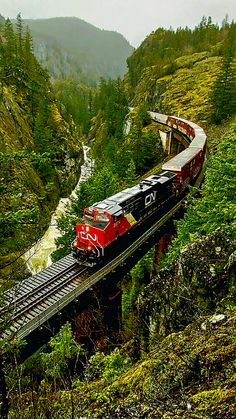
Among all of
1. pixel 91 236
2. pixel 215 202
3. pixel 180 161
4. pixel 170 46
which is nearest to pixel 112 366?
pixel 91 236

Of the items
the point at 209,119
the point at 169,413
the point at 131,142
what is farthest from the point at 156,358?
the point at 209,119

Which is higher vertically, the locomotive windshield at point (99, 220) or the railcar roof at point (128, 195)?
the railcar roof at point (128, 195)

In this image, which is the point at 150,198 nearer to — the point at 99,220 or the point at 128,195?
the point at 128,195

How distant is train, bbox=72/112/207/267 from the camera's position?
18500mm

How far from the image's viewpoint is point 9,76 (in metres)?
6.96

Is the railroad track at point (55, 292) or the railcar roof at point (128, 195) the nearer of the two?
the railroad track at point (55, 292)

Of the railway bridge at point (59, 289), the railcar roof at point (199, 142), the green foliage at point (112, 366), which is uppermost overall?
the railcar roof at point (199, 142)

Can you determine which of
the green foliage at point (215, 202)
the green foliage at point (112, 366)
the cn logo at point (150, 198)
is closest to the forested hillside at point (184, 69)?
the cn logo at point (150, 198)

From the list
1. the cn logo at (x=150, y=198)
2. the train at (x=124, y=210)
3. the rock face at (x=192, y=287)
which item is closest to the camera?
the rock face at (x=192, y=287)

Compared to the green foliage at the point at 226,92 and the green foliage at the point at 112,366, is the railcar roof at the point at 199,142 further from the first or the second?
the green foliage at the point at 112,366

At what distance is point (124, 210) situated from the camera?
19922 millimetres

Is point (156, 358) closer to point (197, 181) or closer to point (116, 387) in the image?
point (116, 387)

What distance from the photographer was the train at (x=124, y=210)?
1850cm

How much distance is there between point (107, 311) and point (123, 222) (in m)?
Result: 5.32
